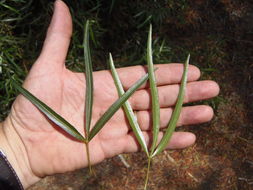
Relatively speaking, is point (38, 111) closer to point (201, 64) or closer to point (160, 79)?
point (160, 79)

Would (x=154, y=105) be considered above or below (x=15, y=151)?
above

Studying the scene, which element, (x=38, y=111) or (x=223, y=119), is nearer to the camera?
(x=38, y=111)

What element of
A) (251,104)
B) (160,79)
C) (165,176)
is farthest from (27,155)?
(251,104)

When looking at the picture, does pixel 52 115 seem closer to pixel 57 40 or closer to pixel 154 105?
pixel 57 40

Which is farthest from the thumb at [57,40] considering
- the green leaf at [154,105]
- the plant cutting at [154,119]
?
the green leaf at [154,105]

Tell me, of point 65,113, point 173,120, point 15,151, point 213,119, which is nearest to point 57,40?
point 65,113

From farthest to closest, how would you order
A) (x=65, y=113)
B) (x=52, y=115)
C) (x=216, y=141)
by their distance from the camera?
(x=216, y=141) → (x=65, y=113) → (x=52, y=115)
